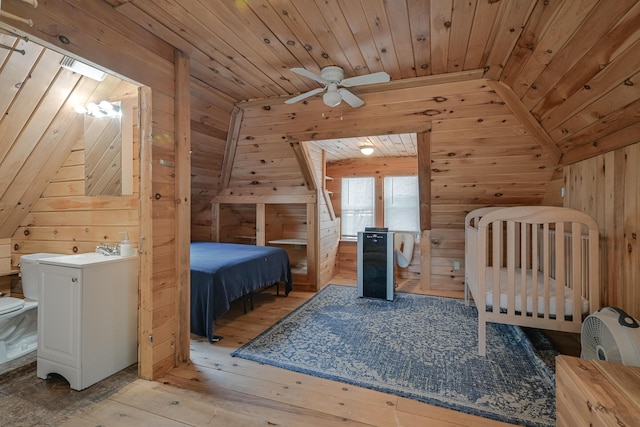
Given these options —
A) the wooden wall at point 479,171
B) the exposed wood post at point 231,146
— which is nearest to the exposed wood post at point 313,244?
the exposed wood post at point 231,146

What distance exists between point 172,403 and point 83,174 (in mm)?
1975

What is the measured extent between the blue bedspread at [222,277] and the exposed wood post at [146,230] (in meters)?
0.59

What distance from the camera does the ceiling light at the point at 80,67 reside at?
1.91 m

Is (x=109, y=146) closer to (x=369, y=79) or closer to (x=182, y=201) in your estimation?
(x=182, y=201)

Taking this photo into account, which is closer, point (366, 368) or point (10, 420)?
point (10, 420)

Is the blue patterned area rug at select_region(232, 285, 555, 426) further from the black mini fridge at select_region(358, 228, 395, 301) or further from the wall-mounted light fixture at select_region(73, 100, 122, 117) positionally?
the wall-mounted light fixture at select_region(73, 100, 122, 117)

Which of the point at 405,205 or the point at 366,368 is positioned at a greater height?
the point at 405,205

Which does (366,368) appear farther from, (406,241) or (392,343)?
(406,241)

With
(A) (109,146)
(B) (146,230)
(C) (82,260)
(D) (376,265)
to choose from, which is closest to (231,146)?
(A) (109,146)

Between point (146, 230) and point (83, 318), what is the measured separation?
657mm

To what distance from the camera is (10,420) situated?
1.65 m

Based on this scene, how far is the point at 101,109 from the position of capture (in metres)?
2.35

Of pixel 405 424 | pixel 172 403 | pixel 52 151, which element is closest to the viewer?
pixel 405 424

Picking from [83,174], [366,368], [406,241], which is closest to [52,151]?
[83,174]
